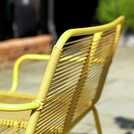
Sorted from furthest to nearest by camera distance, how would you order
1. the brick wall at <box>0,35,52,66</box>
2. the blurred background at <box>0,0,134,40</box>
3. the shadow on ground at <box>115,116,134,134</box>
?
the blurred background at <box>0,0,134,40</box>
the brick wall at <box>0,35,52,66</box>
the shadow on ground at <box>115,116,134,134</box>

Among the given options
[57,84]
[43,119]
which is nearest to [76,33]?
[57,84]

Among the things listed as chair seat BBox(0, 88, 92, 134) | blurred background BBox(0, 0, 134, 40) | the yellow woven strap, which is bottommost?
blurred background BBox(0, 0, 134, 40)

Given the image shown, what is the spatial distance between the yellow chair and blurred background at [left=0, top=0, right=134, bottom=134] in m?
1.61

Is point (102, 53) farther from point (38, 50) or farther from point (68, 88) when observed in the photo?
point (38, 50)

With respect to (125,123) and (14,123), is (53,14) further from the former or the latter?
(14,123)

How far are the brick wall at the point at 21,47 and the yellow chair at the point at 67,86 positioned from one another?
5298 millimetres

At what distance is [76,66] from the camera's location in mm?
3205

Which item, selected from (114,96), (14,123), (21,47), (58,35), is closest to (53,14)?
(58,35)

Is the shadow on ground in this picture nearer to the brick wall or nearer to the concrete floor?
the concrete floor

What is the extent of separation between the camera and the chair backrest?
9.25 ft

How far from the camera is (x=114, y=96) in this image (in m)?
6.96

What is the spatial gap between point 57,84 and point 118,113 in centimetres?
318

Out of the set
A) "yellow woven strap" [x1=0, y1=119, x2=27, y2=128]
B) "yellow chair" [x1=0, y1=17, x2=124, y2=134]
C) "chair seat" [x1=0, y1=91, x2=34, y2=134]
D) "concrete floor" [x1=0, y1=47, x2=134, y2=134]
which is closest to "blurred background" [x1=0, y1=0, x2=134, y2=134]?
"concrete floor" [x1=0, y1=47, x2=134, y2=134]

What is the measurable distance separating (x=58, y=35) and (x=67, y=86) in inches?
342
